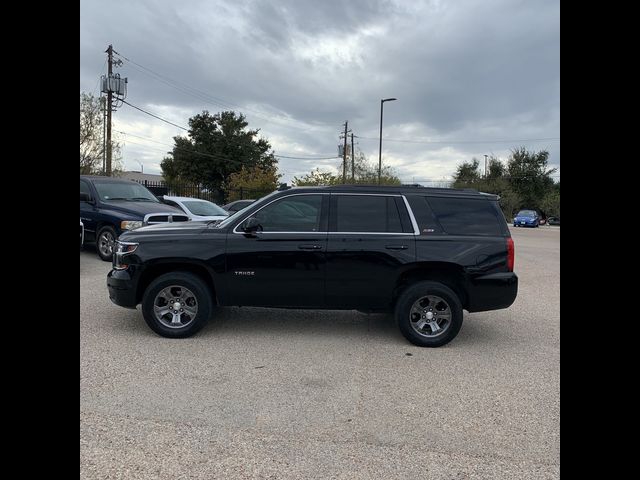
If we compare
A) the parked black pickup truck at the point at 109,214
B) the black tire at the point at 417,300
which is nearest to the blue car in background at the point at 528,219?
the parked black pickup truck at the point at 109,214

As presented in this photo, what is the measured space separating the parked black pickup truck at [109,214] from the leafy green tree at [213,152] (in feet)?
124

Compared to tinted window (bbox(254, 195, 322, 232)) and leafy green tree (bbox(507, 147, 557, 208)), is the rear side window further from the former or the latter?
leafy green tree (bbox(507, 147, 557, 208))

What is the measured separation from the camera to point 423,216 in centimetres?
545

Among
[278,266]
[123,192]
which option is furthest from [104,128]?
[278,266]

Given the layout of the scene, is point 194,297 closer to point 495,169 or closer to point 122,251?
point 122,251

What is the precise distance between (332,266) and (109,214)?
7102 mm

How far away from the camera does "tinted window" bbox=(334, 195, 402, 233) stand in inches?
213

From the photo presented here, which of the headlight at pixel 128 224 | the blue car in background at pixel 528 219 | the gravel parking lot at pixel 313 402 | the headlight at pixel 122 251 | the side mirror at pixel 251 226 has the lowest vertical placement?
the gravel parking lot at pixel 313 402

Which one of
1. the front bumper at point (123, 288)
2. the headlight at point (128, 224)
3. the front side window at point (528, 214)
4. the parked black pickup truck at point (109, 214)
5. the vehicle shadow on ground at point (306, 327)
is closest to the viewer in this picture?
the front bumper at point (123, 288)

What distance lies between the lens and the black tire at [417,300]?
526 centimetres

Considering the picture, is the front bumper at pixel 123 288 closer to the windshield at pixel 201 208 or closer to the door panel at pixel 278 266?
the door panel at pixel 278 266

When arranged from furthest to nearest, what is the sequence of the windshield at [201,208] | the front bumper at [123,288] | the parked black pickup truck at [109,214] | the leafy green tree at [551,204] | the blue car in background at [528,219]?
the leafy green tree at [551,204] → the blue car in background at [528,219] → the windshield at [201,208] → the parked black pickup truck at [109,214] → the front bumper at [123,288]
